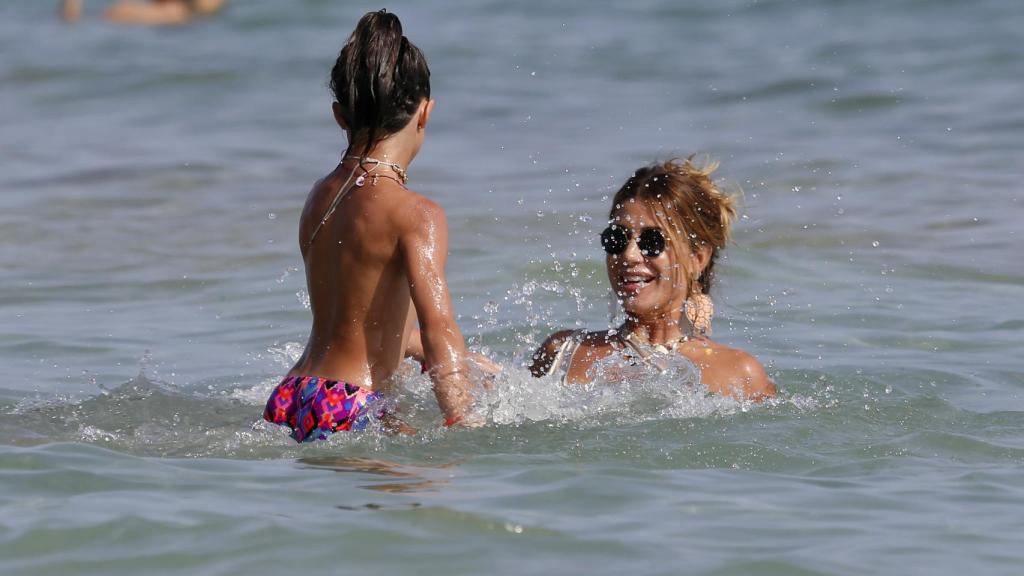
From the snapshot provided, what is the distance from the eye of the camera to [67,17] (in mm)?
20078

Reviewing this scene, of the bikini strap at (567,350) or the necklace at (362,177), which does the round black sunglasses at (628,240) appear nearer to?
the bikini strap at (567,350)

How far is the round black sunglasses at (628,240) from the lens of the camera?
5.36m

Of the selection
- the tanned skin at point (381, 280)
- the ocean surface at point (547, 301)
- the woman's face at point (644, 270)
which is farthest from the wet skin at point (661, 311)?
the tanned skin at point (381, 280)

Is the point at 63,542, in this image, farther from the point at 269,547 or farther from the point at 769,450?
the point at 769,450

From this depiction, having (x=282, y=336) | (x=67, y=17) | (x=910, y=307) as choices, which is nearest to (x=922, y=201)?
(x=910, y=307)

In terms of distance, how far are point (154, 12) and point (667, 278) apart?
52.2 ft

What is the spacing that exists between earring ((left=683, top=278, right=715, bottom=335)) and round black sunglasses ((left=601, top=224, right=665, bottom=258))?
245 millimetres

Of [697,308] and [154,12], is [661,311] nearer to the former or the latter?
[697,308]

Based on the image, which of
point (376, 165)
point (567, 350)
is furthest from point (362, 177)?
point (567, 350)

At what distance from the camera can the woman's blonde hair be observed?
5.42 metres

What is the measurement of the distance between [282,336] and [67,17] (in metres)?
14.0

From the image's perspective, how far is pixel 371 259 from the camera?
4.75 m

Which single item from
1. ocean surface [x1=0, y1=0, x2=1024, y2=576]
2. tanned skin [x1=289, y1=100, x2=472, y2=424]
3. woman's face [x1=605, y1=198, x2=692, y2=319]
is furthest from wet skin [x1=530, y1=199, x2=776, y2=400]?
tanned skin [x1=289, y1=100, x2=472, y2=424]

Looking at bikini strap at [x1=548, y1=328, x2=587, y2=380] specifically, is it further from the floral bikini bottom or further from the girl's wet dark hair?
the girl's wet dark hair
